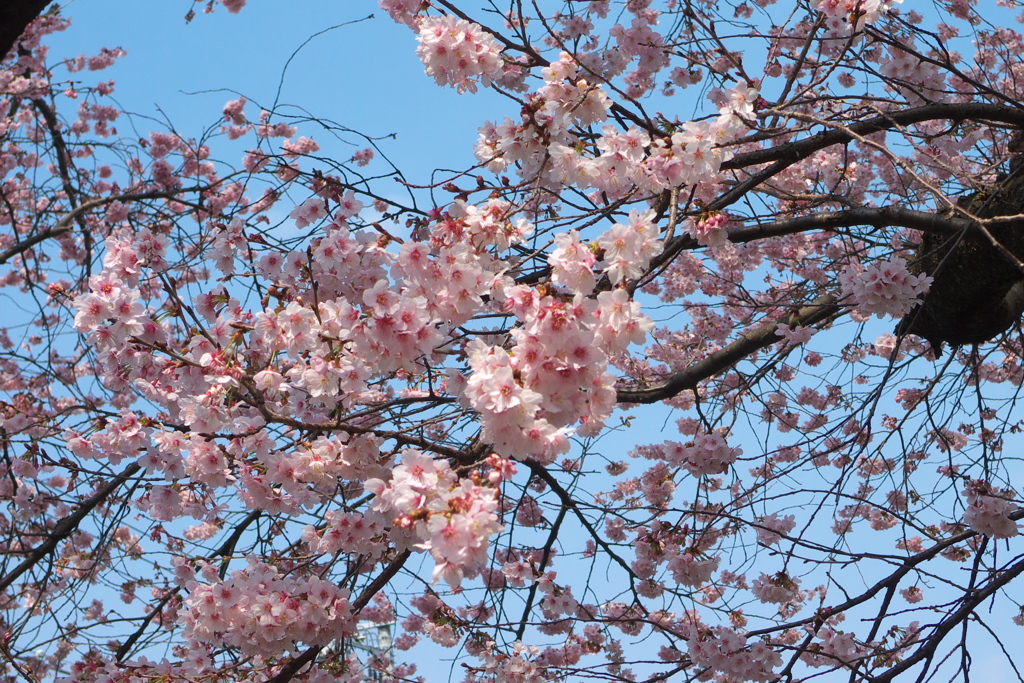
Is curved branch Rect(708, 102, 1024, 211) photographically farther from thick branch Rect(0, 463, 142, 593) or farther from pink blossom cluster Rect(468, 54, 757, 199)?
thick branch Rect(0, 463, 142, 593)

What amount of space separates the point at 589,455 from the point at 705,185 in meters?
2.04

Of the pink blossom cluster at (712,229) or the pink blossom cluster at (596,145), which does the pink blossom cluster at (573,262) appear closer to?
the pink blossom cluster at (596,145)

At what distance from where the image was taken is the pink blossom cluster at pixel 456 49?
8.77ft

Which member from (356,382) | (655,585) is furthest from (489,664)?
(356,382)

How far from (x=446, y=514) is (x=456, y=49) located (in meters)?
1.61

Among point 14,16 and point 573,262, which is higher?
point 14,16

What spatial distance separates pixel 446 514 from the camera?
5.89ft

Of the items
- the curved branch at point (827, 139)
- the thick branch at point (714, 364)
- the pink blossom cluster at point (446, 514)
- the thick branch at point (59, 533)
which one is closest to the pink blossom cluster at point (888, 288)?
the curved branch at point (827, 139)

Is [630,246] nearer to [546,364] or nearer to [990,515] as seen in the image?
[546,364]

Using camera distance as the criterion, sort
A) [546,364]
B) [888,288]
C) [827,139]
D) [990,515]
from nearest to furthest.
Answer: [546,364]
[827,139]
[888,288]
[990,515]

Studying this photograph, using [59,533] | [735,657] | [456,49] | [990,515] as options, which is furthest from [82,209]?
[990,515]

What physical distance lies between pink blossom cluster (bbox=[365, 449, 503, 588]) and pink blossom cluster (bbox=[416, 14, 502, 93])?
4.68 feet

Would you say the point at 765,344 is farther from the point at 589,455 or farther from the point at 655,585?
the point at 655,585

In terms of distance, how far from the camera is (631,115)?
2.74 metres
